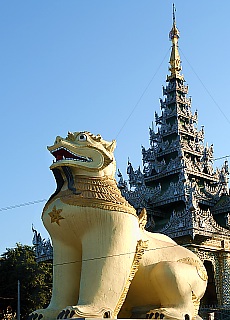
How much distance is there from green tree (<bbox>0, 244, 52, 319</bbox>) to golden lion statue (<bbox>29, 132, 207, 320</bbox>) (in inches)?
744

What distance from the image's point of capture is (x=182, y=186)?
21031 millimetres

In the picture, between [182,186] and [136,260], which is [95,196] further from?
[182,186]

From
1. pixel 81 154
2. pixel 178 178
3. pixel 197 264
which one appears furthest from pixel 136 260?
pixel 178 178

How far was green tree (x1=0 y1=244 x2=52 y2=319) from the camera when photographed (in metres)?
25.2

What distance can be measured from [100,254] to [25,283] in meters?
20.2

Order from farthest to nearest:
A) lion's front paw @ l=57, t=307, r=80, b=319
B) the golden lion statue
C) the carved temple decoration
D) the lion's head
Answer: the carved temple decoration
the lion's head
the golden lion statue
lion's front paw @ l=57, t=307, r=80, b=319

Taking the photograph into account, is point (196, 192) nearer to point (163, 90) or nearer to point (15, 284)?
point (163, 90)

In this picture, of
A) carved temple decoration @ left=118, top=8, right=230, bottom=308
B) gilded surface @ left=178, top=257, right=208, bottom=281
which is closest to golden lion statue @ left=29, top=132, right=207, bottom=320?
gilded surface @ left=178, top=257, right=208, bottom=281

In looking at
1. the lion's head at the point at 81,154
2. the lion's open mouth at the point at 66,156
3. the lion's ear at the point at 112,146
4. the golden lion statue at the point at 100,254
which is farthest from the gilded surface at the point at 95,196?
the lion's ear at the point at 112,146

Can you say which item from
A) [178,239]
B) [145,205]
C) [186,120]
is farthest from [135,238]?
[186,120]

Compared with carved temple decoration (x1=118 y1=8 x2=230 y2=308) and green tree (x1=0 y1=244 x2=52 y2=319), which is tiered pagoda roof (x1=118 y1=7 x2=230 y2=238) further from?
green tree (x1=0 y1=244 x2=52 y2=319)

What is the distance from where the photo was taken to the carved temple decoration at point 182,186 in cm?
2003

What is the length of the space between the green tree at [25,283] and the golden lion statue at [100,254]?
18.9m

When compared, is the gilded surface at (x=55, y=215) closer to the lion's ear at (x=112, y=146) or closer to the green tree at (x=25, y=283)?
the lion's ear at (x=112, y=146)
